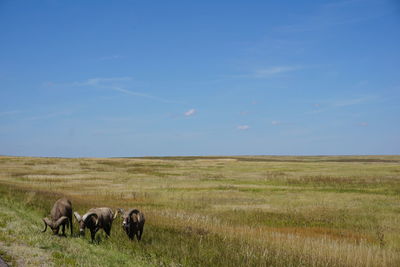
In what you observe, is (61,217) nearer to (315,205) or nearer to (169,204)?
(169,204)

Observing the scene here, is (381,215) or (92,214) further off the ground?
(92,214)

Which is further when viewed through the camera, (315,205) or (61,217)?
(315,205)

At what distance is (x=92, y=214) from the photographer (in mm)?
12117

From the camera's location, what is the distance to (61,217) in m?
12.6

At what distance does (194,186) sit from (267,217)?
20.7 metres

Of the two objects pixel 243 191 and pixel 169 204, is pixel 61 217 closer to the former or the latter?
pixel 169 204

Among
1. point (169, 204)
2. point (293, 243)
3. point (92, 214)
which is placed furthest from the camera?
point (169, 204)

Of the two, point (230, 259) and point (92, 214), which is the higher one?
point (92, 214)

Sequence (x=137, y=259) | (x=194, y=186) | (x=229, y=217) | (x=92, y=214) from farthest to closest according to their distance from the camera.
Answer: (x=194, y=186) < (x=229, y=217) < (x=92, y=214) < (x=137, y=259)

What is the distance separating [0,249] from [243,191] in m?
30.5

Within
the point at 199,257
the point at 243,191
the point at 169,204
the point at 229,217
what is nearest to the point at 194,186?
the point at 243,191

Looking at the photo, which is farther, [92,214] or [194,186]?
[194,186]

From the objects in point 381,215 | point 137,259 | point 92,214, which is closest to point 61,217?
point 92,214

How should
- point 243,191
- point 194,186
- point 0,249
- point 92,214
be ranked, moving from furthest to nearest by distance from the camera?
point 194,186 < point 243,191 < point 92,214 < point 0,249
